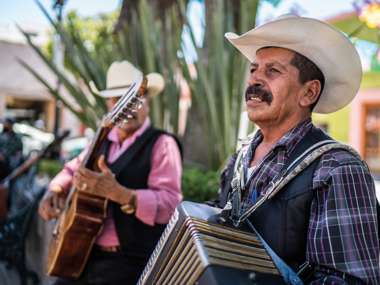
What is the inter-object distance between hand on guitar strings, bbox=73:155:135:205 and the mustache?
101cm

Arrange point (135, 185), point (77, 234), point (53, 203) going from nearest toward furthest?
1. point (77, 234)
2. point (135, 185)
3. point (53, 203)

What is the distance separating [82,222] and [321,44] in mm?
1522

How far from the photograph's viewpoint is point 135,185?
2.87 meters

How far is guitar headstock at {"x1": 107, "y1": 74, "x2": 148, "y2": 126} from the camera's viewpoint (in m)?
2.44

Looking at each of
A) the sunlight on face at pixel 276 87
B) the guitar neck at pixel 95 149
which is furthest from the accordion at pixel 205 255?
the guitar neck at pixel 95 149

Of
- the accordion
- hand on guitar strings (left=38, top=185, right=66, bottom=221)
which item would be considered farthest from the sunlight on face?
hand on guitar strings (left=38, top=185, right=66, bottom=221)

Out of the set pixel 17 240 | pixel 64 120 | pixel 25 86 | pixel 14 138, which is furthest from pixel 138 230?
pixel 64 120

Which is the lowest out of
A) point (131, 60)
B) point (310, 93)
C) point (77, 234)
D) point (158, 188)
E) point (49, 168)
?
point (49, 168)

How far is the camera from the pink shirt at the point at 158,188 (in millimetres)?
2742

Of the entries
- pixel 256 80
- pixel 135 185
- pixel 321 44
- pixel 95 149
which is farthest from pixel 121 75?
pixel 321 44

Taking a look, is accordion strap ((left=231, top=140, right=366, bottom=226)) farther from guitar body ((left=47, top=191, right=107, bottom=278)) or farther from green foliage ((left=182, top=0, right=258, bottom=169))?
green foliage ((left=182, top=0, right=258, bottom=169))

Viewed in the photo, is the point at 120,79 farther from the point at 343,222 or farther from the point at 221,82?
the point at 343,222

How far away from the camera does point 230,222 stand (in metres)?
1.56

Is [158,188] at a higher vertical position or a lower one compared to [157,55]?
lower
